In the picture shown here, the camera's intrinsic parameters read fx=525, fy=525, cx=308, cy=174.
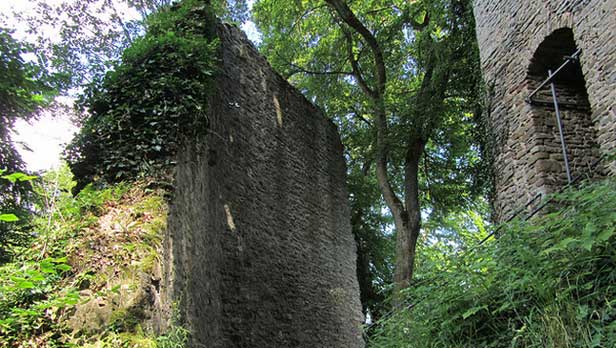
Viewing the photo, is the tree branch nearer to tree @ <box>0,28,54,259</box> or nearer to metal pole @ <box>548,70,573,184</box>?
metal pole @ <box>548,70,573,184</box>

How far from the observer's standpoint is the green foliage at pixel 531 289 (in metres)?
2.97

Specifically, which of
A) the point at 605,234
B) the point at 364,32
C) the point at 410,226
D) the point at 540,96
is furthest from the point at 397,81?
the point at 605,234

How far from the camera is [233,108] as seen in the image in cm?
752

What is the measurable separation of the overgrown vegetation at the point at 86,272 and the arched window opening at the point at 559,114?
483 centimetres

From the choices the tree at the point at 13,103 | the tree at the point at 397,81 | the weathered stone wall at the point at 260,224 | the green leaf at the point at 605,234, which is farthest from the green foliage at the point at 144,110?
the tree at the point at 397,81

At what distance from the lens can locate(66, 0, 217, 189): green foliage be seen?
203 inches

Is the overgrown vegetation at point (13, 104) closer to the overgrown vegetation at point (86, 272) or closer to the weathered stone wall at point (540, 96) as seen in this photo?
the overgrown vegetation at point (86, 272)

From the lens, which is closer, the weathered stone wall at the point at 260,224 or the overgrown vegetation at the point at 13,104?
the weathered stone wall at the point at 260,224

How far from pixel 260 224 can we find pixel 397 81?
8157 millimetres

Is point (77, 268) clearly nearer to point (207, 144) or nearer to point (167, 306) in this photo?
point (167, 306)

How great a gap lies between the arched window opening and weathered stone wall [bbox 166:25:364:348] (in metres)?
3.78

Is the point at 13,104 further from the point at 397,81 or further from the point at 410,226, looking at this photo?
the point at 397,81

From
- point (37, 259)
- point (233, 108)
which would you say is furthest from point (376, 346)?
point (233, 108)

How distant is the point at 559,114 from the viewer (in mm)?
7016
